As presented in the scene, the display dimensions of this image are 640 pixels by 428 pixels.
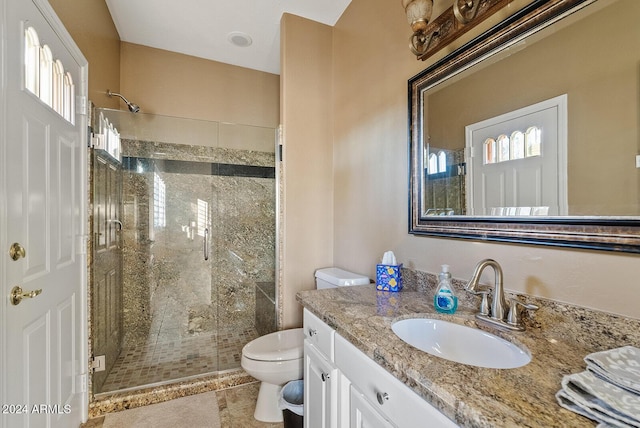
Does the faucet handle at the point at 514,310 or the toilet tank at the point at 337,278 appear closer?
the faucet handle at the point at 514,310

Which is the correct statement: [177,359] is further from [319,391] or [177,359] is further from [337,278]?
[319,391]

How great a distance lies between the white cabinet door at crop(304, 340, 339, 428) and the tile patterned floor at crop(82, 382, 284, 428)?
570 millimetres

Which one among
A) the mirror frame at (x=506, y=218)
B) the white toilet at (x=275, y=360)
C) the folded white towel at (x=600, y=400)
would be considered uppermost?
the mirror frame at (x=506, y=218)

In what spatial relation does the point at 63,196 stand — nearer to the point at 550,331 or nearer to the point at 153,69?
the point at 153,69

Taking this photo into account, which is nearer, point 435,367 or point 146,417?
point 435,367

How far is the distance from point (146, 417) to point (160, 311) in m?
1.10

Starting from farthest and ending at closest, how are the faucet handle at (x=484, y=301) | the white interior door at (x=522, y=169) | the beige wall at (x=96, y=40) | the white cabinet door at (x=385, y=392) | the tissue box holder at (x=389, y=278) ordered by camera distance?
the beige wall at (x=96, y=40)
the tissue box holder at (x=389, y=278)
the faucet handle at (x=484, y=301)
the white interior door at (x=522, y=169)
the white cabinet door at (x=385, y=392)

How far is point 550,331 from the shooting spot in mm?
874

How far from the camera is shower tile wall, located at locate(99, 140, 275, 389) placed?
2.60 meters

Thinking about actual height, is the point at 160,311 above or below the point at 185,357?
above

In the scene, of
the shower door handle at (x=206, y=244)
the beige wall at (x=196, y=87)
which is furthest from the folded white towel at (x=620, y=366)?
the beige wall at (x=196, y=87)

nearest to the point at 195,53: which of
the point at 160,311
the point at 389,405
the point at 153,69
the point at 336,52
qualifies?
the point at 153,69

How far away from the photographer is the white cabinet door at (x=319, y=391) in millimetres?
1081

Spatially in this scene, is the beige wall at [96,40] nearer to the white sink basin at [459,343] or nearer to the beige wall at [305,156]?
the beige wall at [305,156]
